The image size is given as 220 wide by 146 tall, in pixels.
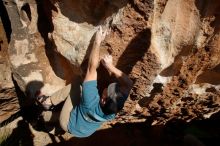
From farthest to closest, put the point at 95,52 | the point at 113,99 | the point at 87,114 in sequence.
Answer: the point at 87,114, the point at 113,99, the point at 95,52

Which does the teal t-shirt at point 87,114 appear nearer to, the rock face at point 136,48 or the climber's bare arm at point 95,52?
the climber's bare arm at point 95,52

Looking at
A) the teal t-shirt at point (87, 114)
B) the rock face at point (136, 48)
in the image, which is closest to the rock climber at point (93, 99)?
the teal t-shirt at point (87, 114)

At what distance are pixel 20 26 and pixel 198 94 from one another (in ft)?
6.45

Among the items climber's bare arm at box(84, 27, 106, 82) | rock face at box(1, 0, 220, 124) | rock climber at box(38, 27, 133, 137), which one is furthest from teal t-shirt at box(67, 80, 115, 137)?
rock face at box(1, 0, 220, 124)

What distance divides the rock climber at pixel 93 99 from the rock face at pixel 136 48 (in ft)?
0.45

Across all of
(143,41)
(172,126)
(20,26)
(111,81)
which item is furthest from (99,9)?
(172,126)

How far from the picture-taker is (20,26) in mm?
3561

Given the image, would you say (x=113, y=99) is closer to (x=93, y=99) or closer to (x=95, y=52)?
(x=93, y=99)

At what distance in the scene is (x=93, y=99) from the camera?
118 inches

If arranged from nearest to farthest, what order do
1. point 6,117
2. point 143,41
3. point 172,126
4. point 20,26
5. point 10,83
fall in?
point 143,41, point 20,26, point 10,83, point 6,117, point 172,126

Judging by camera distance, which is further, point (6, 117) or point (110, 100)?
point (6, 117)

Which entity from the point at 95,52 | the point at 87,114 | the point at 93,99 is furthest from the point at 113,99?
the point at 95,52

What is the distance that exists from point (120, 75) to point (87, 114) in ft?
1.61

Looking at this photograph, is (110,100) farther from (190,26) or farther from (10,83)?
(10,83)
